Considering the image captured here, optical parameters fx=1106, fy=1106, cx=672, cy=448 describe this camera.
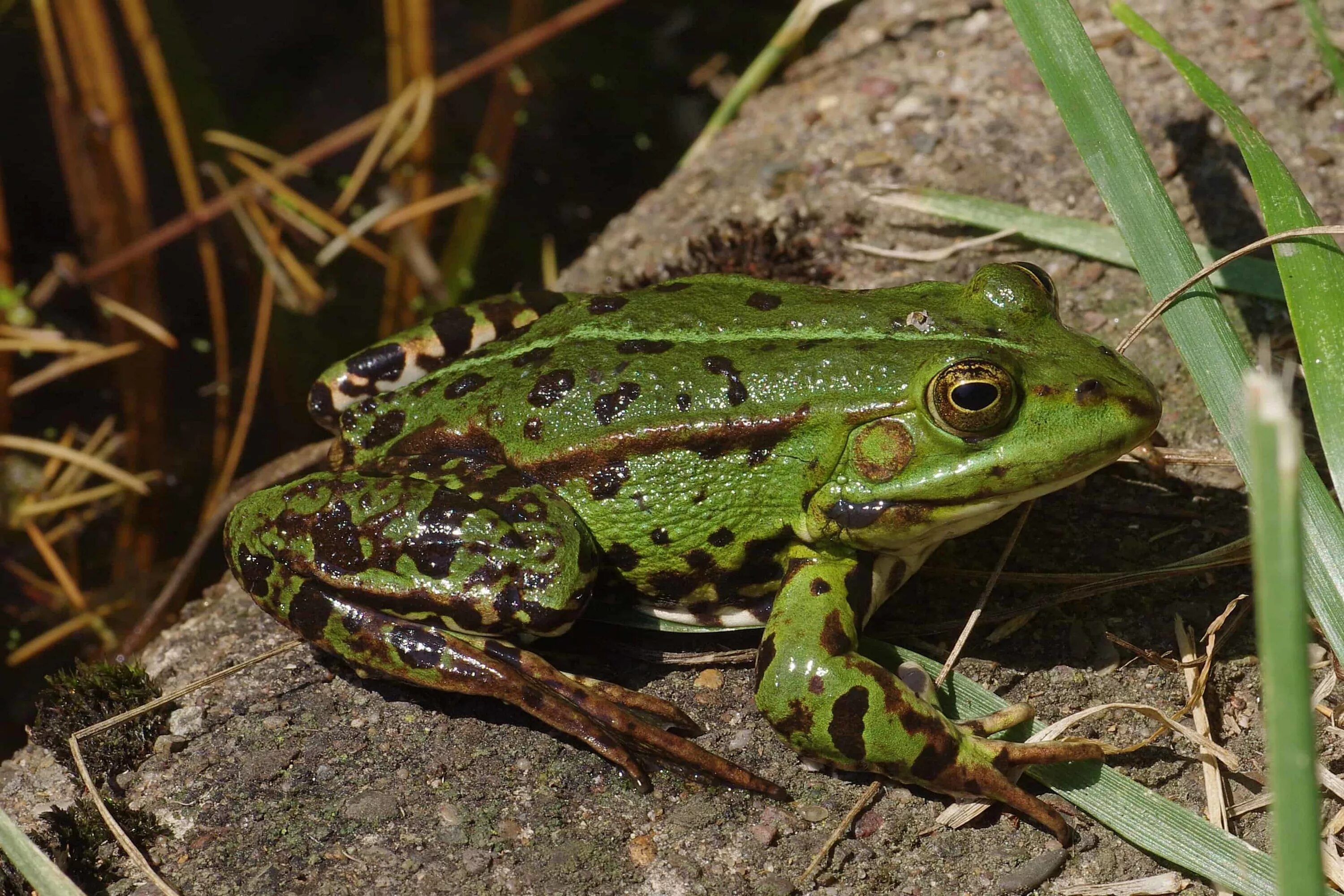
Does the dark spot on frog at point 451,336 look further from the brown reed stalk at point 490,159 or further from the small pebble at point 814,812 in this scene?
the brown reed stalk at point 490,159

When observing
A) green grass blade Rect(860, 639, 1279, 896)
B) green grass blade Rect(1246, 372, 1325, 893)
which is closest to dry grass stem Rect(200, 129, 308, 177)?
green grass blade Rect(860, 639, 1279, 896)

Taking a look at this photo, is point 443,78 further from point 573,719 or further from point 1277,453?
point 1277,453

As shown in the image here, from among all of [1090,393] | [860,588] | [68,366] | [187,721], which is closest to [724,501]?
[860,588]

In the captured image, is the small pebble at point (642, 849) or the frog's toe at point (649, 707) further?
the frog's toe at point (649, 707)

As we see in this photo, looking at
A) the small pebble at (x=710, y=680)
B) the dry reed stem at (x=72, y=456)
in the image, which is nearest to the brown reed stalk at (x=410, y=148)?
the dry reed stem at (x=72, y=456)

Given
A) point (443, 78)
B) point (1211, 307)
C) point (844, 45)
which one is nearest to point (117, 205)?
point (443, 78)

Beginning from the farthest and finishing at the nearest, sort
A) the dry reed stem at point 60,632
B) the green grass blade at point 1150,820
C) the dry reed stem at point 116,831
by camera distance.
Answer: the dry reed stem at point 60,632
the dry reed stem at point 116,831
the green grass blade at point 1150,820

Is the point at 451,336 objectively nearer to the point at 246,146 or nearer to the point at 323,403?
the point at 323,403
